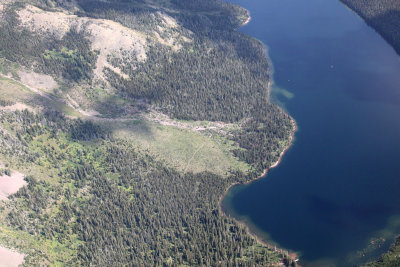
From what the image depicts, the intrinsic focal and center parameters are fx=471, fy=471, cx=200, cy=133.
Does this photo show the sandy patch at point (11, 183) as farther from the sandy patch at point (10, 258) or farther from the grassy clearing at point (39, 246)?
the sandy patch at point (10, 258)

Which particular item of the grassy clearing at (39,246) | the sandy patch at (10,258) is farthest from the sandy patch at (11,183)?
the sandy patch at (10,258)

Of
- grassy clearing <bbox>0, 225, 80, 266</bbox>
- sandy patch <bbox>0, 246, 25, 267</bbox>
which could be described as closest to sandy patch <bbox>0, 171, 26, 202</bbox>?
grassy clearing <bbox>0, 225, 80, 266</bbox>

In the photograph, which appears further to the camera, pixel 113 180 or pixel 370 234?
pixel 113 180

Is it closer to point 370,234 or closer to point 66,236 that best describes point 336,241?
point 370,234

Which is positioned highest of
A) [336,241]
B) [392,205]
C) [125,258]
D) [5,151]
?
[392,205]

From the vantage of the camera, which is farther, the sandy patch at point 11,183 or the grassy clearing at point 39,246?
the sandy patch at point 11,183

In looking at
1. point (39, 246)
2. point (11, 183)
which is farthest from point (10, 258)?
point (11, 183)

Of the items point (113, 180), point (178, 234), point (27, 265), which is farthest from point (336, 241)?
point (27, 265)
